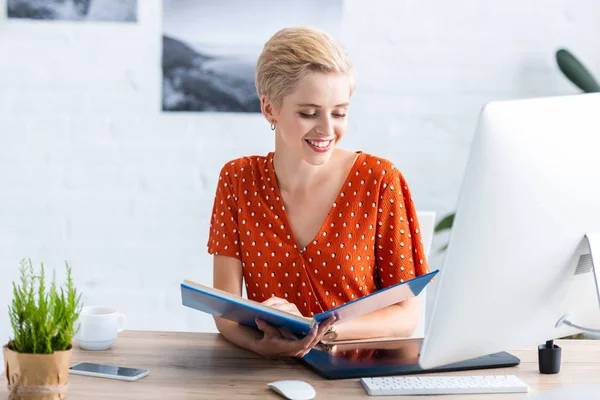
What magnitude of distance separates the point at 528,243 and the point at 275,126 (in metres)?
0.90

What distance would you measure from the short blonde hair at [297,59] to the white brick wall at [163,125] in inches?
39.3

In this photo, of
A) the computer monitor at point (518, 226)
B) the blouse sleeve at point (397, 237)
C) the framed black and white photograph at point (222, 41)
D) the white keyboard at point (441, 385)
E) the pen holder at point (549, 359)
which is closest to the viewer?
the computer monitor at point (518, 226)

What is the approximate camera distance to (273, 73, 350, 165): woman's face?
1668 mm

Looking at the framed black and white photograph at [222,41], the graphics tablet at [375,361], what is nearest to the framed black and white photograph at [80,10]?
the framed black and white photograph at [222,41]

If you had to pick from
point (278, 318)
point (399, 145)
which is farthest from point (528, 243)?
point (399, 145)

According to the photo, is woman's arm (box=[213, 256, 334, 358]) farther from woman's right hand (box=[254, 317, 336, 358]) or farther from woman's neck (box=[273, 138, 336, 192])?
woman's neck (box=[273, 138, 336, 192])

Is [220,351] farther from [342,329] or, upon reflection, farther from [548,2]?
[548,2]

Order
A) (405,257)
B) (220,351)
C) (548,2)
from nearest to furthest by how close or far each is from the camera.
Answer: (220,351) < (405,257) < (548,2)

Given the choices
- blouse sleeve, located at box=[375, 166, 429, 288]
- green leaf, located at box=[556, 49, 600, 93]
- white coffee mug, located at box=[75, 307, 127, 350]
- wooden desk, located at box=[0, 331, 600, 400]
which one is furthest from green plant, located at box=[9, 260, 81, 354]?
green leaf, located at box=[556, 49, 600, 93]

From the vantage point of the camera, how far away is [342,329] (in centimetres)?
158

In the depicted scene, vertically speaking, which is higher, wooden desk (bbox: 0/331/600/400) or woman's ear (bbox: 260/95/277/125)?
woman's ear (bbox: 260/95/277/125)

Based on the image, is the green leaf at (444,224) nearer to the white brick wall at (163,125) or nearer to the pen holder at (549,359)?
the white brick wall at (163,125)

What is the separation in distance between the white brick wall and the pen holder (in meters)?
1.36

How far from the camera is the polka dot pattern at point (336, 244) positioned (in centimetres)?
177
